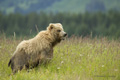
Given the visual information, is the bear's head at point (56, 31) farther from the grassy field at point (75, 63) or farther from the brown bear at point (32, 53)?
the grassy field at point (75, 63)

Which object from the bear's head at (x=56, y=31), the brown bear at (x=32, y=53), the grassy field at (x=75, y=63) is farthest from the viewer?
the bear's head at (x=56, y=31)

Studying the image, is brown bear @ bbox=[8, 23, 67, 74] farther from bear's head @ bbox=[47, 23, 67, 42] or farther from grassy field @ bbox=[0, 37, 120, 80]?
grassy field @ bbox=[0, 37, 120, 80]

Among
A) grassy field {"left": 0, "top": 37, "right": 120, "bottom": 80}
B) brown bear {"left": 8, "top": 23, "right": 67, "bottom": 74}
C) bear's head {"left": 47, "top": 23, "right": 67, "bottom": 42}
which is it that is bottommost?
grassy field {"left": 0, "top": 37, "right": 120, "bottom": 80}

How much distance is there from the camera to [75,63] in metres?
8.66

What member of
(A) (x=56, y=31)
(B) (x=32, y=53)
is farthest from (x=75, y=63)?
(B) (x=32, y=53)

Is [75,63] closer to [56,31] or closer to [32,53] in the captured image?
[56,31]

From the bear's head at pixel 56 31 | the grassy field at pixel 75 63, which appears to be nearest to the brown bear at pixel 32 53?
the bear's head at pixel 56 31

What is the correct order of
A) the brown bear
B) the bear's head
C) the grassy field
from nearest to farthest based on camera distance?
the grassy field → the brown bear → the bear's head

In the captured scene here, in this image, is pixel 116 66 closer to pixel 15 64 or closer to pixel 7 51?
pixel 15 64

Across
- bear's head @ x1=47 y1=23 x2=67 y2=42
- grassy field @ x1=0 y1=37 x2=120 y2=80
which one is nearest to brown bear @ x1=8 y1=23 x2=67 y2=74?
bear's head @ x1=47 y1=23 x2=67 y2=42

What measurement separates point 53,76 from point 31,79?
2.20ft

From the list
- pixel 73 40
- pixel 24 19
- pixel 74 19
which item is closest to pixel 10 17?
pixel 24 19

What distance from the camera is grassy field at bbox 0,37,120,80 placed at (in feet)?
24.4

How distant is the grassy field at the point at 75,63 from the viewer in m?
7.44
